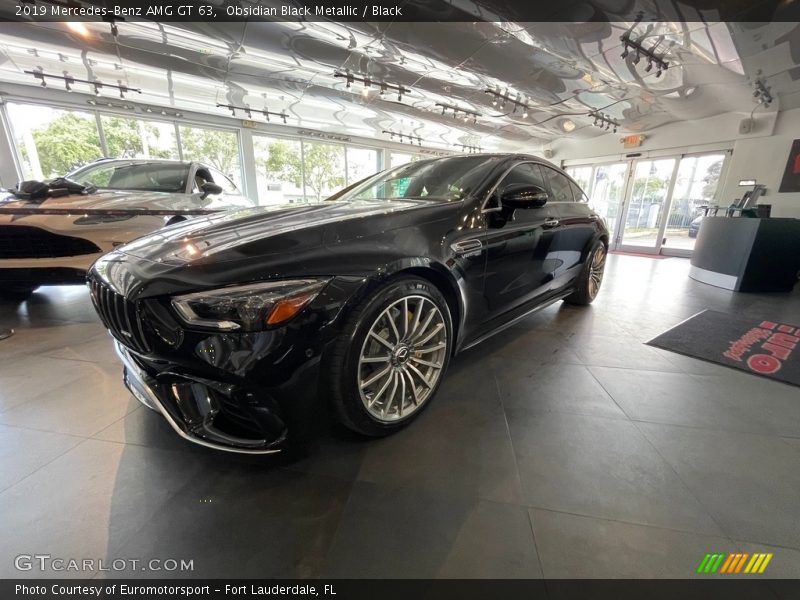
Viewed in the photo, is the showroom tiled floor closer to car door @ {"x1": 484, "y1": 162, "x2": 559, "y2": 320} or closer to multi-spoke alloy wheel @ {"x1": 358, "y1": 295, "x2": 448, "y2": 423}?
multi-spoke alloy wheel @ {"x1": 358, "y1": 295, "x2": 448, "y2": 423}

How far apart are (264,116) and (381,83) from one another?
381cm

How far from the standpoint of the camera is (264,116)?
7.74 m

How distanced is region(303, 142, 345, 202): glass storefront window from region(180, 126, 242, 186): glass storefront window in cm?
191

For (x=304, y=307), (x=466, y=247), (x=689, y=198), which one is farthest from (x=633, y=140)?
(x=304, y=307)

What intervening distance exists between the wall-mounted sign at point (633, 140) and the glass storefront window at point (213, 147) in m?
10.2

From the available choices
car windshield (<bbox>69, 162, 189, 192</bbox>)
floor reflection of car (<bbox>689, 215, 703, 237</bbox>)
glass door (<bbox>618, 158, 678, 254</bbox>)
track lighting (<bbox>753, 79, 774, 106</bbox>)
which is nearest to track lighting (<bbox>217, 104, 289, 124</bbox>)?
car windshield (<bbox>69, 162, 189, 192</bbox>)

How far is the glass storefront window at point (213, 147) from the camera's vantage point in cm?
791

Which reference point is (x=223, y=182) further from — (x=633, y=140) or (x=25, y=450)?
(x=633, y=140)

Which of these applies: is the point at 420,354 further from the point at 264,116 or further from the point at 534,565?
the point at 264,116

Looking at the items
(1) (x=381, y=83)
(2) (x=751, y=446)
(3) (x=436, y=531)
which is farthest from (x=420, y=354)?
(1) (x=381, y=83)

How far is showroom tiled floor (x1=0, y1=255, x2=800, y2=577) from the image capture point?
3.10 feet

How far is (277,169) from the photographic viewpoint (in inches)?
369

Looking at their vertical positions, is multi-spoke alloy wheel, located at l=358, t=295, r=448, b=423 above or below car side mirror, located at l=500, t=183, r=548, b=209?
below

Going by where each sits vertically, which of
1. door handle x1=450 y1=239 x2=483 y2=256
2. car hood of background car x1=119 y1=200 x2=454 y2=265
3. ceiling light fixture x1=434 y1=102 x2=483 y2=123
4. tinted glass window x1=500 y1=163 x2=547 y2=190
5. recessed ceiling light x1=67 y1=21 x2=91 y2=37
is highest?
recessed ceiling light x1=67 y1=21 x2=91 y2=37
